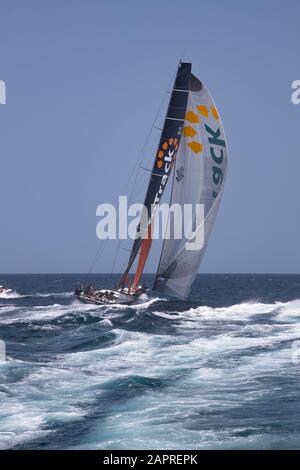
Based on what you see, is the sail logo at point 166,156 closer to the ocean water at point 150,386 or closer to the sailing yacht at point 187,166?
the sailing yacht at point 187,166

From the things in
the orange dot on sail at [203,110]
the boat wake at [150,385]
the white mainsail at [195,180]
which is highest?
the orange dot on sail at [203,110]

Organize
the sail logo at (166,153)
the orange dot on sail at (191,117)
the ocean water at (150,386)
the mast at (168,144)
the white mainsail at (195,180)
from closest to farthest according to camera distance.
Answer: the ocean water at (150,386)
the white mainsail at (195,180)
the orange dot on sail at (191,117)
the mast at (168,144)
the sail logo at (166,153)

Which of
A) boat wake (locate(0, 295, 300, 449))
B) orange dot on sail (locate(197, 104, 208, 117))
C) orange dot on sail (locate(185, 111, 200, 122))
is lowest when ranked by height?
boat wake (locate(0, 295, 300, 449))

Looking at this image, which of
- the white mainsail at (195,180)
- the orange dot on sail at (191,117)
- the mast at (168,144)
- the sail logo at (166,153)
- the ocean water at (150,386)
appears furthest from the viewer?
the sail logo at (166,153)

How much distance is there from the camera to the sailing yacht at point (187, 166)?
42.9 meters

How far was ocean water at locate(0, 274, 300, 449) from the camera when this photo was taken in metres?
15.1

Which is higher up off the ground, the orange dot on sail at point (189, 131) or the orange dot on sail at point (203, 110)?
the orange dot on sail at point (203, 110)

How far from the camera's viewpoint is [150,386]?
2077 cm

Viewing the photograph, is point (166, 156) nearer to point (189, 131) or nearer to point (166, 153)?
point (166, 153)

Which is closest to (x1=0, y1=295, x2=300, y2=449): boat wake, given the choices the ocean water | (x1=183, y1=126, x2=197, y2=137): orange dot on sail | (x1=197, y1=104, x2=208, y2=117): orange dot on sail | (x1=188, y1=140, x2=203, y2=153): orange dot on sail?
the ocean water

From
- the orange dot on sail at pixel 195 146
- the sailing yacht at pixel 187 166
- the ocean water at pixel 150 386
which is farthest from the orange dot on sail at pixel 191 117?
the ocean water at pixel 150 386

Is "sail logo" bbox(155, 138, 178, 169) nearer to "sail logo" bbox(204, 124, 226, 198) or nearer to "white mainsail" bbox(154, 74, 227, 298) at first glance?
"white mainsail" bbox(154, 74, 227, 298)

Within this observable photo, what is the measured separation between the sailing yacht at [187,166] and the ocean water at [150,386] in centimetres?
663

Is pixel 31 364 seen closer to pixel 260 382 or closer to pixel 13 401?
pixel 13 401
